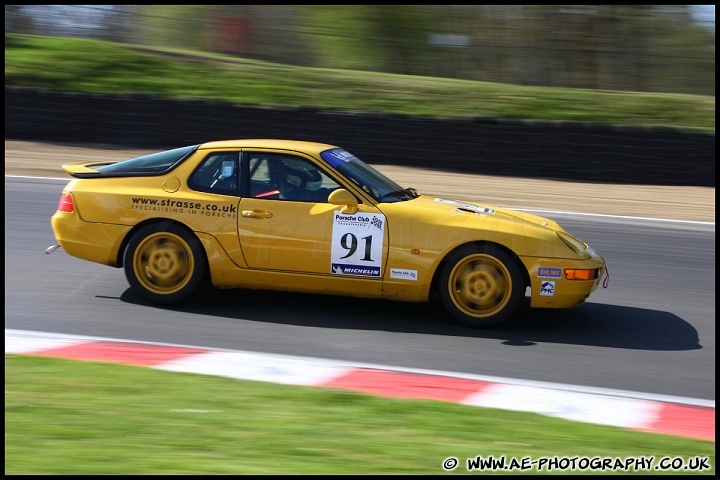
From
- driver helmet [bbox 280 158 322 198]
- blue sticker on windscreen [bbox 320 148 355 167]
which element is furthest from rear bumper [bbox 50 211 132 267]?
blue sticker on windscreen [bbox 320 148 355 167]

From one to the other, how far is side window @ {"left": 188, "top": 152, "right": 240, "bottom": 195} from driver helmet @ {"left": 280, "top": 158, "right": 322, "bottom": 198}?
1.23 ft

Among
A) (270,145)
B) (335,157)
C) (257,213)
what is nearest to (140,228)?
(257,213)

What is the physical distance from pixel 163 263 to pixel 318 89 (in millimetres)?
11265

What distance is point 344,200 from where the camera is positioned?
21.1ft

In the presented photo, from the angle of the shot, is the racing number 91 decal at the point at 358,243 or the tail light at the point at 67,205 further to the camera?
the tail light at the point at 67,205

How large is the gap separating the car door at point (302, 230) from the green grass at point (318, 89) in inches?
357

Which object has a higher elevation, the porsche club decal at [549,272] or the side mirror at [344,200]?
the side mirror at [344,200]

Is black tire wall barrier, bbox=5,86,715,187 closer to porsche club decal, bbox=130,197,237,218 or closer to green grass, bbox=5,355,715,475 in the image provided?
porsche club decal, bbox=130,197,237,218

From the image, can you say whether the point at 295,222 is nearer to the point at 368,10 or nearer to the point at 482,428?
the point at 482,428

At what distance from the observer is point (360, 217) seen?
21.2 ft

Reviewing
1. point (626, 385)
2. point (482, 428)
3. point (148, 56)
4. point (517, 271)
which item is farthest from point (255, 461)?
point (148, 56)

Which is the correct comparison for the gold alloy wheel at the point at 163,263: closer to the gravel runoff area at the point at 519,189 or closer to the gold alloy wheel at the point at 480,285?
the gold alloy wheel at the point at 480,285

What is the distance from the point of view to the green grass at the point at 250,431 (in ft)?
12.3

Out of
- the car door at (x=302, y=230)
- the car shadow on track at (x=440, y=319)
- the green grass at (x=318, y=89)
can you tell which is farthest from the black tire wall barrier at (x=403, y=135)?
the car door at (x=302, y=230)
